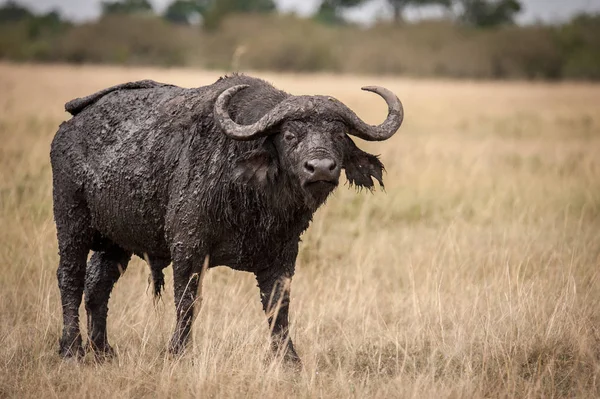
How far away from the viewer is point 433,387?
5289 millimetres

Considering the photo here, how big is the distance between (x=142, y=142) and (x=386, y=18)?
195ft

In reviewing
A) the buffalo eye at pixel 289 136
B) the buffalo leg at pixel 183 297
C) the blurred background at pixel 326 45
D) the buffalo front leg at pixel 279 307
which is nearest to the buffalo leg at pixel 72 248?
the buffalo leg at pixel 183 297

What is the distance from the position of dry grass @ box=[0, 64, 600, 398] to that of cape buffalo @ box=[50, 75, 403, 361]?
365mm

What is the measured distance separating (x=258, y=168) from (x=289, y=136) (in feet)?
1.07

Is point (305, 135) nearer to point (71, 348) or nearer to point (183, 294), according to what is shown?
point (183, 294)

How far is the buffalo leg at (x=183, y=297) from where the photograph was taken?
5.91 metres

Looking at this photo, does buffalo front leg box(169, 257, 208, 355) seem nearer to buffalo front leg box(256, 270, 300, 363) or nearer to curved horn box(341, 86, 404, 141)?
buffalo front leg box(256, 270, 300, 363)

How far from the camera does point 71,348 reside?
6.40 meters

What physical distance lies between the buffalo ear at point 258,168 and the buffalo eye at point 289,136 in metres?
0.21

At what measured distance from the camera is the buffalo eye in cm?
540

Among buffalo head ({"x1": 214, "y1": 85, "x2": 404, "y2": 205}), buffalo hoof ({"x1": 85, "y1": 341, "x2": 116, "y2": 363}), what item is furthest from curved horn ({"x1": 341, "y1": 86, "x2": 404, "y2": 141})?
buffalo hoof ({"x1": 85, "y1": 341, "x2": 116, "y2": 363})

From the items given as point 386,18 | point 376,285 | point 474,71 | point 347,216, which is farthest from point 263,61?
point 376,285

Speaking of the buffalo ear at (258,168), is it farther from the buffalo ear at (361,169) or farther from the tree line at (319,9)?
the tree line at (319,9)

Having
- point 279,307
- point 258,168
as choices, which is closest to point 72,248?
point 279,307
